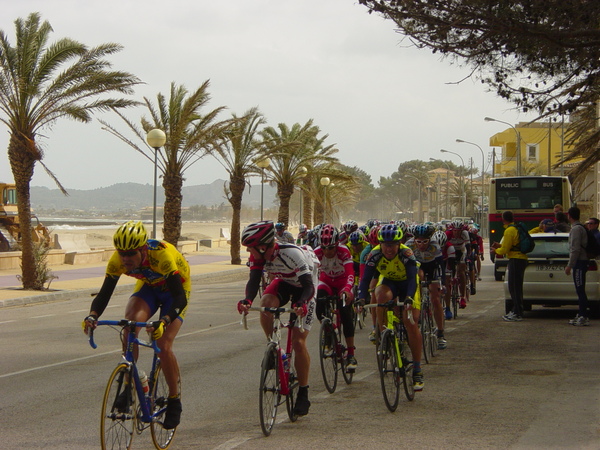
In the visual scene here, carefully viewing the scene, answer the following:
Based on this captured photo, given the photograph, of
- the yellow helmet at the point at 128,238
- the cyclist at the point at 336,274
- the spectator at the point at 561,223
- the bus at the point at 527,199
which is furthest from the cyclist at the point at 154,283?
the bus at the point at 527,199

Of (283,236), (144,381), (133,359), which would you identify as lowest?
(144,381)

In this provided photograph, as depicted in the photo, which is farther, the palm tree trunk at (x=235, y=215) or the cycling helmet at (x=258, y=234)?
the palm tree trunk at (x=235, y=215)

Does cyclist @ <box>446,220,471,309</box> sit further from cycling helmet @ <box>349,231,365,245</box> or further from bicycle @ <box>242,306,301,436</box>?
bicycle @ <box>242,306,301,436</box>

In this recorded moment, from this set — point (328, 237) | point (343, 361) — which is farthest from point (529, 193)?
point (343, 361)

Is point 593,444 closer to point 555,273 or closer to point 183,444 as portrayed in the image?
point 183,444

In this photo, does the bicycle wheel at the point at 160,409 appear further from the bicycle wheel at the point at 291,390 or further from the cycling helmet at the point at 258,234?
the cycling helmet at the point at 258,234

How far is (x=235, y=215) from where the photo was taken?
119 ft

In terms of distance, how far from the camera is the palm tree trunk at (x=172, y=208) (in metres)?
30.6

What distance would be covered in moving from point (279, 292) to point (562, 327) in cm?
798

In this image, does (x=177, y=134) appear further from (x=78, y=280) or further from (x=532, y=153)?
(x=532, y=153)

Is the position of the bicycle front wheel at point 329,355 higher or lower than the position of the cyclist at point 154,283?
lower

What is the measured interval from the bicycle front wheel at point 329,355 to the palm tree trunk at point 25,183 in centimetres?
1520

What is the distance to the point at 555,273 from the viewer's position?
15.1 meters

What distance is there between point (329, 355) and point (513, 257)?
23.3 ft
